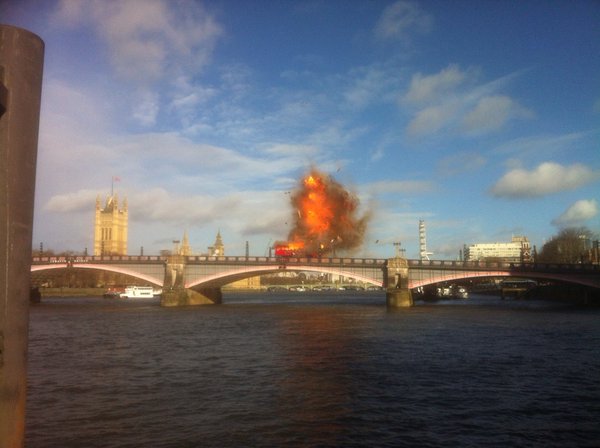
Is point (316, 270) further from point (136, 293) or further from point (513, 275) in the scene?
point (136, 293)

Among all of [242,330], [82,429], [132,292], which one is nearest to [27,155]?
[82,429]

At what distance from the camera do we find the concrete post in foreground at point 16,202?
425 centimetres

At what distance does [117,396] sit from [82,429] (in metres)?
3.62

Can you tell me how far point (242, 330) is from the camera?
4000 cm

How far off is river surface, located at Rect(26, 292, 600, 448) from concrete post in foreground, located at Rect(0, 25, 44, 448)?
9.01 m

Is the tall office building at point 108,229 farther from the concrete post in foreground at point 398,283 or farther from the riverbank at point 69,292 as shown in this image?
the concrete post in foreground at point 398,283

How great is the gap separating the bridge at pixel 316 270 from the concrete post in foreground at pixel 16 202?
72.1 m

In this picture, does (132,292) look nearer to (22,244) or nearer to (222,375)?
(222,375)

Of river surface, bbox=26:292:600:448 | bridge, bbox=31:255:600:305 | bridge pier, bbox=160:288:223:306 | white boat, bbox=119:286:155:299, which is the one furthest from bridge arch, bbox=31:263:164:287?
river surface, bbox=26:292:600:448

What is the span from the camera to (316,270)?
78.6 metres

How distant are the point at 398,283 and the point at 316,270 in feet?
41.1

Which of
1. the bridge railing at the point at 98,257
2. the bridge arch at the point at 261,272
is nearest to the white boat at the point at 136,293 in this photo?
the bridge railing at the point at 98,257

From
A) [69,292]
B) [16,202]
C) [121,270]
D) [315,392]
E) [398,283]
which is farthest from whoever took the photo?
[69,292]

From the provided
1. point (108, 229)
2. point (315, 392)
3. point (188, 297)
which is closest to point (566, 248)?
point (188, 297)
